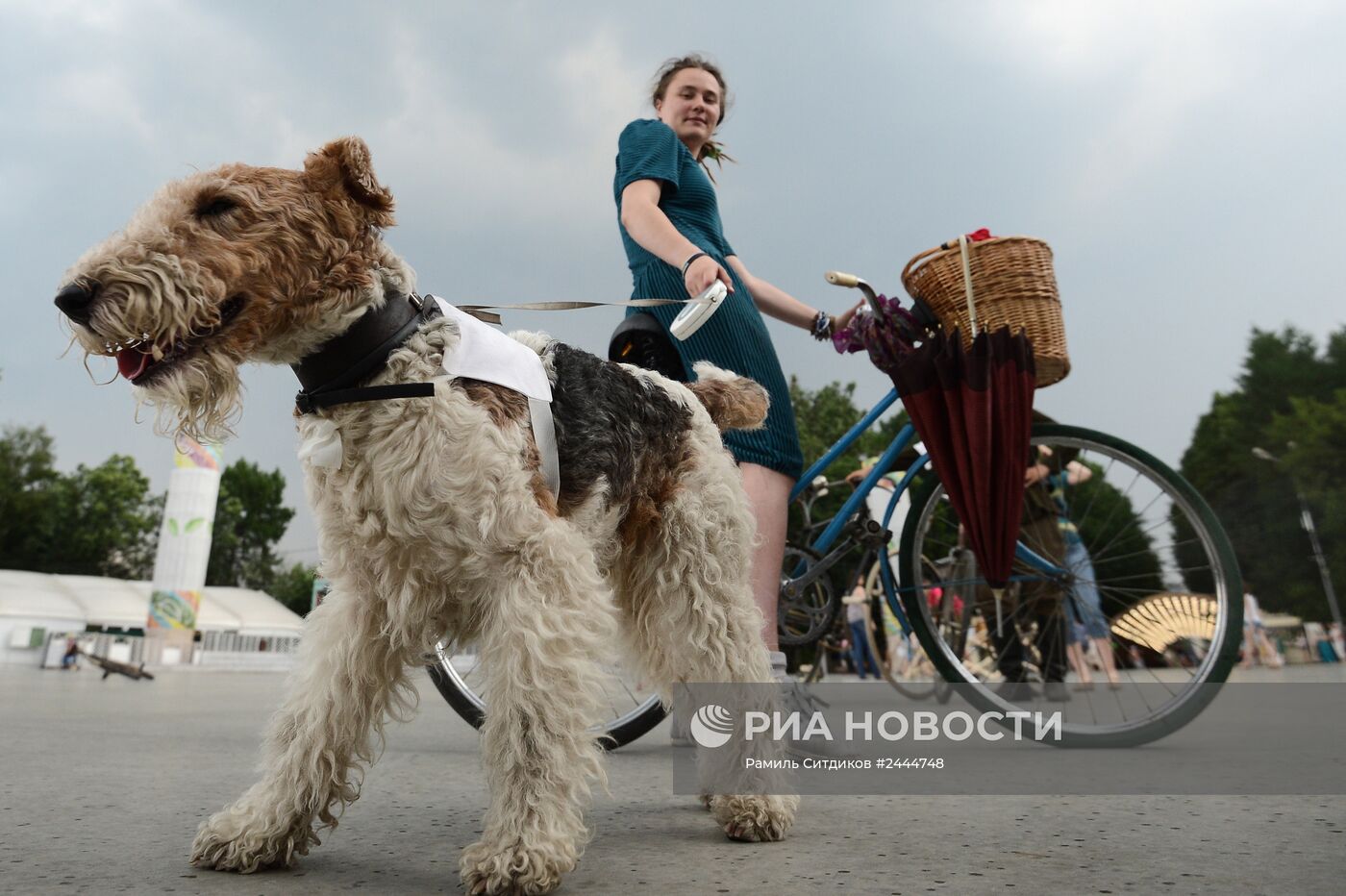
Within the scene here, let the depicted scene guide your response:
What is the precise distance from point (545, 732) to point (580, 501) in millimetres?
561

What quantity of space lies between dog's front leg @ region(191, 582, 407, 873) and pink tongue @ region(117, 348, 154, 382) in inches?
27.2

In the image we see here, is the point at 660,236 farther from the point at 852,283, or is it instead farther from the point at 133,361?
the point at 133,361

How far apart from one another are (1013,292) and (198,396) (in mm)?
3136

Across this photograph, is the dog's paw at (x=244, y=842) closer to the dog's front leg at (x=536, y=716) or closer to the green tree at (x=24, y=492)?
the dog's front leg at (x=536, y=716)

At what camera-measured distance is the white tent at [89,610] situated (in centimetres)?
3009

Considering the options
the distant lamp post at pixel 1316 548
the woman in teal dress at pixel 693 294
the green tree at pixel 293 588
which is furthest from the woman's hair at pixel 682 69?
the green tree at pixel 293 588

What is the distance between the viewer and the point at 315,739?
7.20ft

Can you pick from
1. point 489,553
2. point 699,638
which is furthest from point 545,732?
point 699,638

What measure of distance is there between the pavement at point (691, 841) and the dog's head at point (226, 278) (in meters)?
0.93

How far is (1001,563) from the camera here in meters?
3.86

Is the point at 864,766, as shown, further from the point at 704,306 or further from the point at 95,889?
the point at 95,889

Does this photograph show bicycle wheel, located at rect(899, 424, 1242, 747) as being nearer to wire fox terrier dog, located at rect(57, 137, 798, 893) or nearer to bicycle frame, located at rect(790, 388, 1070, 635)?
bicycle frame, located at rect(790, 388, 1070, 635)

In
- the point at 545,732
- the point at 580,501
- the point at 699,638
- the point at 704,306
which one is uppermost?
the point at 704,306

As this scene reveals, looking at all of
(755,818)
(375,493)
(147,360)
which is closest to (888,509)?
(755,818)
